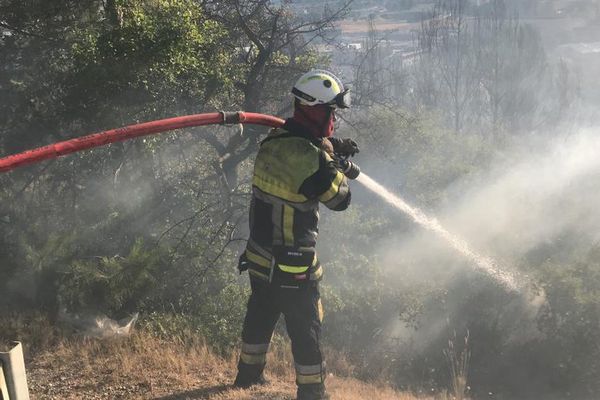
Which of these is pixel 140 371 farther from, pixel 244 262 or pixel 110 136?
pixel 110 136

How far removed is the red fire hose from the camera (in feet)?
6.90

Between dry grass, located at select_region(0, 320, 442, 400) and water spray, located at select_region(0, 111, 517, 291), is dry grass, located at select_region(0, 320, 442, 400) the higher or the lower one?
the lower one

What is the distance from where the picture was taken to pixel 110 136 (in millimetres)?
2510

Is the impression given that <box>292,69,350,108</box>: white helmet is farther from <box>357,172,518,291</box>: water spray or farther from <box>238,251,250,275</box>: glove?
<box>357,172,518,291</box>: water spray

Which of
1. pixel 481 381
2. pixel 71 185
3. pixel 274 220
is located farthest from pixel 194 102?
pixel 481 381

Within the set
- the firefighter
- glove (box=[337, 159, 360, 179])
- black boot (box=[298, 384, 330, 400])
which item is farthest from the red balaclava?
black boot (box=[298, 384, 330, 400])

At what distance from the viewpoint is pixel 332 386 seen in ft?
15.9

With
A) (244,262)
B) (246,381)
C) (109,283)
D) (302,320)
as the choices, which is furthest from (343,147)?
(109,283)

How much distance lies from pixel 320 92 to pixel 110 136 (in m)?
1.31

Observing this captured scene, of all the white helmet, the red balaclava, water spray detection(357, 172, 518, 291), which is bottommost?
water spray detection(357, 172, 518, 291)

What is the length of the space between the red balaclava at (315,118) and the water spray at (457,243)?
2517 mm

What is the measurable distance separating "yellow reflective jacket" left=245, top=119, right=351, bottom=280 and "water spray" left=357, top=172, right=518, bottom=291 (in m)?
2.50

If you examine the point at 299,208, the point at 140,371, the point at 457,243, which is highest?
the point at 299,208

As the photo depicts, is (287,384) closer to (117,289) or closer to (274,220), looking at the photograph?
(274,220)
